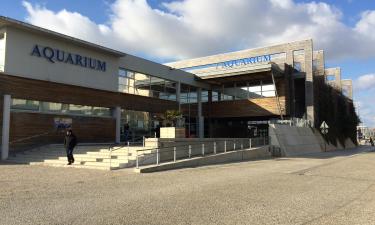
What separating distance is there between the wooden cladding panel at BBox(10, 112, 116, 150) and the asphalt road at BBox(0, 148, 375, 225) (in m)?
7.25

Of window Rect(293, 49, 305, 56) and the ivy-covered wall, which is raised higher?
window Rect(293, 49, 305, 56)

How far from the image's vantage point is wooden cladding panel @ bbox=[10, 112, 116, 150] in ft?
70.5

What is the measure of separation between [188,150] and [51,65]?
32.0 feet

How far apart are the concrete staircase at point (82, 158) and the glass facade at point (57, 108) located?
7.42ft

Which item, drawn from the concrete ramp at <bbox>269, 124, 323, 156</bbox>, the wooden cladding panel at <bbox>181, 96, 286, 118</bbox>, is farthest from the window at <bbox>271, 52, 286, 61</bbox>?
the wooden cladding panel at <bbox>181, 96, 286, 118</bbox>

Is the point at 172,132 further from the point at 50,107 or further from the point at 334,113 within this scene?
the point at 334,113

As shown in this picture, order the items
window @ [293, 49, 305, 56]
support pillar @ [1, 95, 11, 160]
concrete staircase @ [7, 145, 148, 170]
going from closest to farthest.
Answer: concrete staircase @ [7, 145, 148, 170]
support pillar @ [1, 95, 11, 160]
window @ [293, 49, 305, 56]

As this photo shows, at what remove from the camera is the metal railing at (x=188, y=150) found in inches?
715

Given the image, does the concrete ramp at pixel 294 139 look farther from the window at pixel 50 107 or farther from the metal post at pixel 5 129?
the metal post at pixel 5 129

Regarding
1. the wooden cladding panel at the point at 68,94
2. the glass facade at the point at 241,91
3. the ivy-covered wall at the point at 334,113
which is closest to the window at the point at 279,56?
the ivy-covered wall at the point at 334,113

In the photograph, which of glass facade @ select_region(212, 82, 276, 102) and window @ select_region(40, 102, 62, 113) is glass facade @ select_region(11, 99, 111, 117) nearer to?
window @ select_region(40, 102, 62, 113)

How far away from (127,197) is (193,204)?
178cm

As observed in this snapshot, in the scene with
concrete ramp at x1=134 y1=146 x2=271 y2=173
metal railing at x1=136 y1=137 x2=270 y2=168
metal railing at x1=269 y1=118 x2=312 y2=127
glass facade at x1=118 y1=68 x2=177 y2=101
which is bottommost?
concrete ramp at x1=134 y1=146 x2=271 y2=173

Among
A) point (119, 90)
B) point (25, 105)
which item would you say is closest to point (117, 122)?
point (119, 90)
